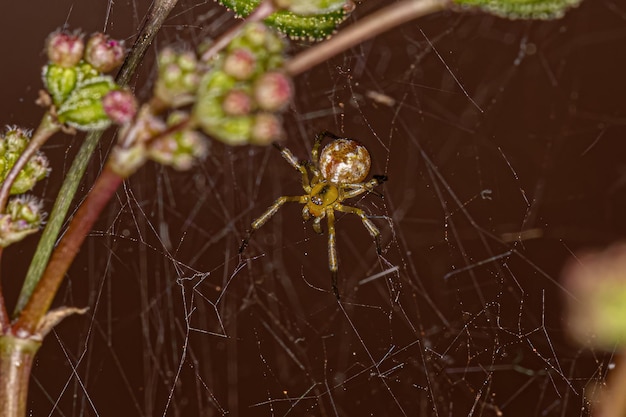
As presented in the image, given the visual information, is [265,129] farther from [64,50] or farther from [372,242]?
[372,242]

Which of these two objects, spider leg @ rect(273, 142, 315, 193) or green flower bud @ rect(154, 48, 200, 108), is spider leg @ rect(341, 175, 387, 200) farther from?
green flower bud @ rect(154, 48, 200, 108)

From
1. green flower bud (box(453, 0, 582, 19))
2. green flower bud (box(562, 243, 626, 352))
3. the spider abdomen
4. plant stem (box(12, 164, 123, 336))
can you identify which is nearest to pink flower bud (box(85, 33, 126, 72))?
plant stem (box(12, 164, 123, 336))

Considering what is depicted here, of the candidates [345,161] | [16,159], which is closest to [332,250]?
[345,161]

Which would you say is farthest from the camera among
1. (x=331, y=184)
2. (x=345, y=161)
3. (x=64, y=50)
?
(x=331, y=184)

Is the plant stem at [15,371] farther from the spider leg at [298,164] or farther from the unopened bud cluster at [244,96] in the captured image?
the spider leg at [298,164]

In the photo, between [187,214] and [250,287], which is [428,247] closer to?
[250,287]

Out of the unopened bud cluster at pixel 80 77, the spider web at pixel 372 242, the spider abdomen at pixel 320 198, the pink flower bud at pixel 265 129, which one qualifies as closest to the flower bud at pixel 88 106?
the unopened bud cluster at pixel 80 77
